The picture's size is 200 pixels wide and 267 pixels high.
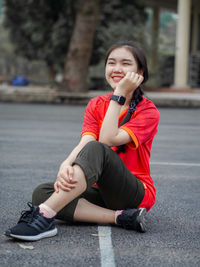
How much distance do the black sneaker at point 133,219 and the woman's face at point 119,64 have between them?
0.90m

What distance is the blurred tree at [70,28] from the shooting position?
2069 centimetres

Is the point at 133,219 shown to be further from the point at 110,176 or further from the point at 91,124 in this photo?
the point at 91,124

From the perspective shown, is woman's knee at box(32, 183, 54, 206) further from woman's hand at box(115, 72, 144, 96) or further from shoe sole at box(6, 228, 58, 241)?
woman's hand at box(115, 72, 144, 96)

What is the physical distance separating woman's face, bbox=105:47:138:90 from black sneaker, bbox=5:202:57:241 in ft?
3.51

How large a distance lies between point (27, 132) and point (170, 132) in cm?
282

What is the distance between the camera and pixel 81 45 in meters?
20.9

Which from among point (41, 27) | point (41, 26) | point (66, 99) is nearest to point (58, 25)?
point (41, 26)

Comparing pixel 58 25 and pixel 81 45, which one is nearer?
pixel 81 45

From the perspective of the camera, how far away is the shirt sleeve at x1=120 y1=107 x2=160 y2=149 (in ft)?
12.6

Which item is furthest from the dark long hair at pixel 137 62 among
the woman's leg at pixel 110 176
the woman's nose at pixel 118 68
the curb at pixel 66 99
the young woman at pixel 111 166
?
the curb at pixel 66 99

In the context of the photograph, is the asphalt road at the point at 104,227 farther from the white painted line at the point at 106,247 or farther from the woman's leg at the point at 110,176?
the woman's leg at the point at 110,176

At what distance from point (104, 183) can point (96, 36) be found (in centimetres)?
2687

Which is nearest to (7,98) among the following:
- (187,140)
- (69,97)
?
(69,97)

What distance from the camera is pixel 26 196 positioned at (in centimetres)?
512
